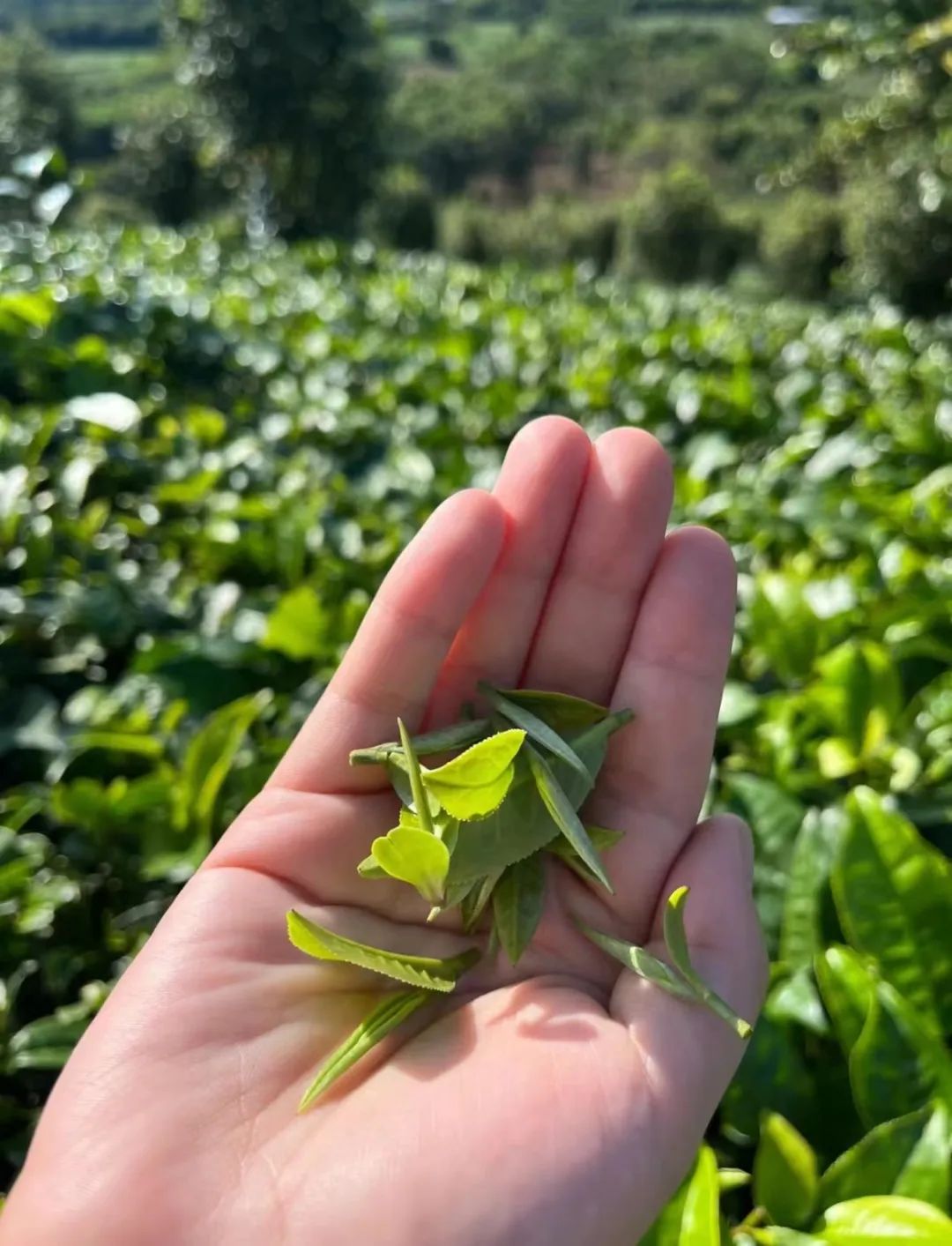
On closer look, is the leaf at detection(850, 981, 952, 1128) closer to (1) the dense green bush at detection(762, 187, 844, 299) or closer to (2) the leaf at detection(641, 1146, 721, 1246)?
(2) the leaf at detection(641, 1146, 721, 1246)

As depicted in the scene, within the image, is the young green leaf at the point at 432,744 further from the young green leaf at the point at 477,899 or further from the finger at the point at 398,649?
the young green leaf at the point at 477,899

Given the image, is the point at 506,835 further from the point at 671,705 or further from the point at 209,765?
the point at 209,765

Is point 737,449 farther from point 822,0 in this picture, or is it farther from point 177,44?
point 177,44

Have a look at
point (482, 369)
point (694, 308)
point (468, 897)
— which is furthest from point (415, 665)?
point (694, 308)

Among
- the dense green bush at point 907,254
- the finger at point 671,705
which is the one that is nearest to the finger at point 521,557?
the finger at point 671,705

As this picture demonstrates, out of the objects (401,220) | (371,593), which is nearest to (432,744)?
(371,593)

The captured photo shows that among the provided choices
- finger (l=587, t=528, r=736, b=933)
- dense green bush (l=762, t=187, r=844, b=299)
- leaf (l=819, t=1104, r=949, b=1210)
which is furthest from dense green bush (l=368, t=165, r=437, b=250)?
leaf (l=819, t=1104, r=949, b=1210)
